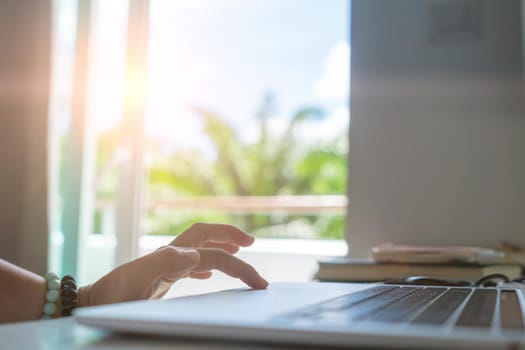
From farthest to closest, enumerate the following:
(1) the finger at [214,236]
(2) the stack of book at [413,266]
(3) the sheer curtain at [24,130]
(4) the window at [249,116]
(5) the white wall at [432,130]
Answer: (4) the window at [249,116]
(3) the sheer curtain at [24,130]
(5) the white wall at [432,130]
(2) the stack of book at [413,266]
(1) the finger at [214,236]

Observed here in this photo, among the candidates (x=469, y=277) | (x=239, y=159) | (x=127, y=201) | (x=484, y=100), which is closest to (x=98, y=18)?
(x=127, y=201)

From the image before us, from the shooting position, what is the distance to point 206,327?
1.09ft

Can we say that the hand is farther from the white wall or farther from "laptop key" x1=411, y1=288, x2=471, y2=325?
the white wall

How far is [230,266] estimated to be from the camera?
0.68m

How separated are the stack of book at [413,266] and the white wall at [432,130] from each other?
463mm

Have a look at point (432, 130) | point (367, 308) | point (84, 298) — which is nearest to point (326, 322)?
point (367, 308)

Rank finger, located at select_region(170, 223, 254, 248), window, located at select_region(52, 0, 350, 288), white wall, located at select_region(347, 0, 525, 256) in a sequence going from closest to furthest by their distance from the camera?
finger, located at select_region(170, 223, 254, 248) < white wall, located at select_region(347, 0, 525, 256) < window, located at select_region(52, 0, 350, 288)

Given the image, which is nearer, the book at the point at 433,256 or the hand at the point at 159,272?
the hand at the point at 159,272

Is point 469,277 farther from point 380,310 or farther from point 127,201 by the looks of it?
point 127,201

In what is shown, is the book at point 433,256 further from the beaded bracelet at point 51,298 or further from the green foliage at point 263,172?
the green foliage at point 263,172

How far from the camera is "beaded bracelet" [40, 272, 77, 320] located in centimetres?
75

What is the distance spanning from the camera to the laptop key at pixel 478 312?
37 centimetres

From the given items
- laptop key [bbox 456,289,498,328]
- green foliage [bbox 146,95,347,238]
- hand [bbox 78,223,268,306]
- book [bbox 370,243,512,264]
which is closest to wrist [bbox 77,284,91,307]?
hand [bbox 78,223,268,306]

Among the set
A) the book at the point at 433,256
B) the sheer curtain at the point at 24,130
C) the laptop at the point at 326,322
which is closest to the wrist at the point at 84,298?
the laptop at the point at 326,322
